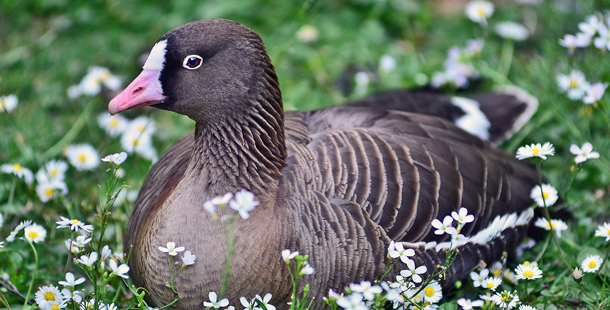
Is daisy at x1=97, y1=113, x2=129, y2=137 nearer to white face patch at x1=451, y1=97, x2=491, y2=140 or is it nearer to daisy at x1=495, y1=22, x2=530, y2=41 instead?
white face patch at x1=451, y1=97, x2=491, y2=140

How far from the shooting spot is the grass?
428 centimetres

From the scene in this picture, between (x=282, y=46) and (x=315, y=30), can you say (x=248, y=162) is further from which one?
(x=315, y=30)

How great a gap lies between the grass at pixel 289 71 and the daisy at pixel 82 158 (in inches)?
6.3

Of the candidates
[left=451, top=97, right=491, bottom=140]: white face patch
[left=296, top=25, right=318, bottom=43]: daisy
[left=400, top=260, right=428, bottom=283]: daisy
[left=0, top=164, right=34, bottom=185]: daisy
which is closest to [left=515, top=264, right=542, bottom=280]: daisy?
[left=400, top=260, right=428, bottom=283]: daisy

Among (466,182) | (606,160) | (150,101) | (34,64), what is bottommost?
(34,64)

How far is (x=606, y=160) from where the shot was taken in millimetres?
4418

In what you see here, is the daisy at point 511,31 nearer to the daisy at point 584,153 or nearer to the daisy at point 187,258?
the daisy at point 584,153

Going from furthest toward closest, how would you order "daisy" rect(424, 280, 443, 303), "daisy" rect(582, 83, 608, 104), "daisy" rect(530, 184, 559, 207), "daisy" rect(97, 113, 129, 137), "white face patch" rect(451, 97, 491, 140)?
1. "daisy" rect(97, 113, 129, 137)
2. "white face patch" rect(451, 97, 491, 140)
3. "daisy" rect(582, 83, 608, 104)
4. "daisy" rect(530, 184, 559, 207)
5. "daisy" rect(424, 280, 443, 303)

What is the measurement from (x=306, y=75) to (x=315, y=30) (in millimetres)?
573

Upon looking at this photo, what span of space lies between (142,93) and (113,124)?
2.13 m

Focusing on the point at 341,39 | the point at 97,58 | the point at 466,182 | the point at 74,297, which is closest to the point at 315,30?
the point at 341,39

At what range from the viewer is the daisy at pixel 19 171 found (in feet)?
13.4

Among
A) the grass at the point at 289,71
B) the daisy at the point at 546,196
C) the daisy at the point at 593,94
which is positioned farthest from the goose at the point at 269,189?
the daisy at the point at 593,94

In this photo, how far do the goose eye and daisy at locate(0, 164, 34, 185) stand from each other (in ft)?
5.52
